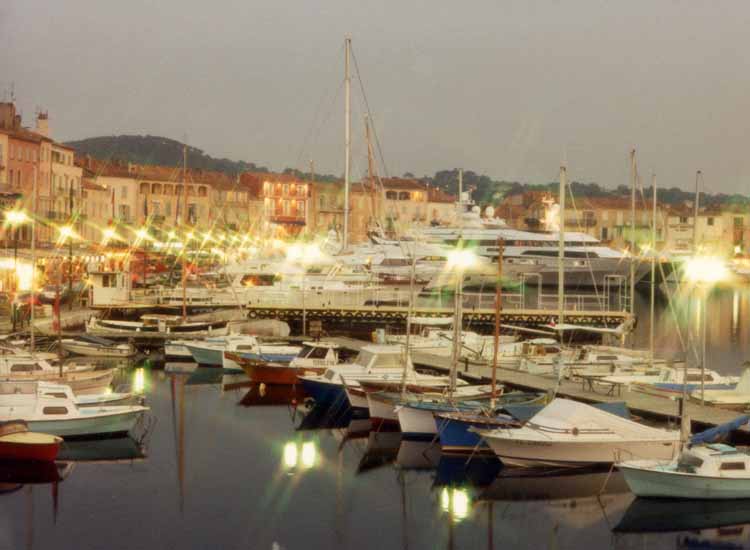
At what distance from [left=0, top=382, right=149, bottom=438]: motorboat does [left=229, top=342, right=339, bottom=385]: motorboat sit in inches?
351

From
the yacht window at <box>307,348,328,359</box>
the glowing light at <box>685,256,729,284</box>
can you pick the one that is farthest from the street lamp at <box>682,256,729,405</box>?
the yacht window at <box>307,348,328,359</box>

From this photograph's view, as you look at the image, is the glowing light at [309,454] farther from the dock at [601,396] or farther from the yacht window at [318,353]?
the dock at [601,396]

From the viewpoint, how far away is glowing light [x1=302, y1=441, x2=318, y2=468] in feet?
96.2

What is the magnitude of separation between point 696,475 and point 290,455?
36.5 ft

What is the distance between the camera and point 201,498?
25.5 meters

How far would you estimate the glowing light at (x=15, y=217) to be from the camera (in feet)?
191

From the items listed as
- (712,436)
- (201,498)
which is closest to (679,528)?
(712,436)

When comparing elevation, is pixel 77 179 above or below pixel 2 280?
above

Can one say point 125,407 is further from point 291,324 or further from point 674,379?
point 291,324

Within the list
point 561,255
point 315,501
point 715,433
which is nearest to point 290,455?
point 315,501

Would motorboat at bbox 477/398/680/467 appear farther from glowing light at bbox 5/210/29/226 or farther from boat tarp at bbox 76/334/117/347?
glowing light at bbox 5/210/29/226

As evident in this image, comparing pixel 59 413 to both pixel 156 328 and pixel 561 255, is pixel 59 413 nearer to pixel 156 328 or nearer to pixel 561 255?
pixel 156 328

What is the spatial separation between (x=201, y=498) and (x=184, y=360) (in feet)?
72.2

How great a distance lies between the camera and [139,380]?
138 ft
